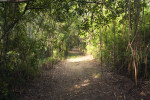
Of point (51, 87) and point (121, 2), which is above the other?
point (121, 2)

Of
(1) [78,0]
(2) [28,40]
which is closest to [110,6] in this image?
(1) [78,0]

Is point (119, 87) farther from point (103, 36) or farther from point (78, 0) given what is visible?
point (103, 36)

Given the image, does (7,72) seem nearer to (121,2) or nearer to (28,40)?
(28,40)

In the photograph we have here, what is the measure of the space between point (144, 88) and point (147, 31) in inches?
119

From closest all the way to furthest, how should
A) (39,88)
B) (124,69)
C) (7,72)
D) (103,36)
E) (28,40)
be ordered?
(7,72) → (28,40) → (39,88) → (124,69) → (103,36)

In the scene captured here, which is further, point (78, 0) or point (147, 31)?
point (147, 31)

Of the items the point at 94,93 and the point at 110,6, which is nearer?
the point at 94,93

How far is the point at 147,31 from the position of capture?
5.47 m

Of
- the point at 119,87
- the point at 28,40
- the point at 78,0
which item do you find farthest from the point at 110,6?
the point at 28,40

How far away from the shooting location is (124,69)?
19.3ft

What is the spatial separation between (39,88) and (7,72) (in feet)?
5.53

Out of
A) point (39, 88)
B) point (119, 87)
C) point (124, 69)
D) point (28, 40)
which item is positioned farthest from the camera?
point (124, 69)

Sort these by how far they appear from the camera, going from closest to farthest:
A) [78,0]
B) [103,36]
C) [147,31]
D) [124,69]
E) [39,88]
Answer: [78,0] < [39,88] < [147,31] < [124,69] < [103,36]

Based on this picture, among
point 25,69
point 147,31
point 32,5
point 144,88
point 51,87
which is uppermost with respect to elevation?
point 32,5
